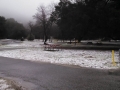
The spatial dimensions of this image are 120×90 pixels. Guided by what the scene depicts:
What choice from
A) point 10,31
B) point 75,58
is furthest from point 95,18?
point 10,31

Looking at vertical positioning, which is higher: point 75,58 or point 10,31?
point 10,31

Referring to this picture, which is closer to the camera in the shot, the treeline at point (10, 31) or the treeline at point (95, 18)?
the treeline at point (95, 18)

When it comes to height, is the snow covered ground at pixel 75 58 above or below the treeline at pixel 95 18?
below

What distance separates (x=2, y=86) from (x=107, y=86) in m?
4.31

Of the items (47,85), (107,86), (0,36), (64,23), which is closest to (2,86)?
(47,85)

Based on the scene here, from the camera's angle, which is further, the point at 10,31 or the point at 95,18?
the point at 10,31

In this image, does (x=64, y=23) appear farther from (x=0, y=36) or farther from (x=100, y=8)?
(x=0, y=36)

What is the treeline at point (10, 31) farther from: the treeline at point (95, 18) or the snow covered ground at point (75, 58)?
the snow covered ground at point (75, 58)

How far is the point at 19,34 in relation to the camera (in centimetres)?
8412

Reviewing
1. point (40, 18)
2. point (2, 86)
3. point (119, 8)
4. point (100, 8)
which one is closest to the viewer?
point (2, 86)

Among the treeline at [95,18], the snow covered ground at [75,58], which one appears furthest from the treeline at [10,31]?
the snow covered ground at [75,58]

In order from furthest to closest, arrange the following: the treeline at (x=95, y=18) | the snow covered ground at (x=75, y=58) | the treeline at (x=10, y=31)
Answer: the treeline at (x=10, y=31) → the treeline at (x=95, y=18) → the snow covered ground at (x=75, y=58)

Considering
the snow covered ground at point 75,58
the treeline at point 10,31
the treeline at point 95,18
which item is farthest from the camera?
the treeline at point 10,31

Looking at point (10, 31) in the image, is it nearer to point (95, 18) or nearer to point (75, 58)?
point (95, 18)
